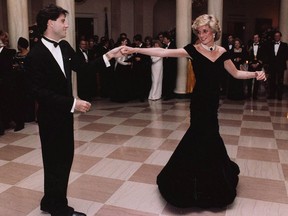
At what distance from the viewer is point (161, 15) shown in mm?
15508

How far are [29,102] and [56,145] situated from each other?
14.1ft

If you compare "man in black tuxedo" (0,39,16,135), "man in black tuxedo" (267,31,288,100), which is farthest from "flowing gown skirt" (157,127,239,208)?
"man in black tuxedo" (267,31,288,100)

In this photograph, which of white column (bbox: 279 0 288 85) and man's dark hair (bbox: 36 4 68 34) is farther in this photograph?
white column (bbox: 279 0 288 85)

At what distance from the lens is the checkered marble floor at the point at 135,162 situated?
324 cm

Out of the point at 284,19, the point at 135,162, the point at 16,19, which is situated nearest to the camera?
the point at 135,162

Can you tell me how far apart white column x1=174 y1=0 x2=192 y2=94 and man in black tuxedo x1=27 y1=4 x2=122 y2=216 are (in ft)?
20.7

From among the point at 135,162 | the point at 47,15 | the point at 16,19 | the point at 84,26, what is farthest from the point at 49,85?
the point at 84,26

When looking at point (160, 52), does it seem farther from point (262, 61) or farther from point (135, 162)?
point (262, 61)

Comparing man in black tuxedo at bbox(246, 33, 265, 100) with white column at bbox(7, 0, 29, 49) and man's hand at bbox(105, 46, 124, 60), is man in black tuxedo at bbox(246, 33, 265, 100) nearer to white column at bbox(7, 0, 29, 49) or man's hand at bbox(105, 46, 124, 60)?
white column at bbox(7, 0, 29, 49)

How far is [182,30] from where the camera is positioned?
8930 millimetres

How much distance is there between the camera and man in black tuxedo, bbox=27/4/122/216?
8.38ft

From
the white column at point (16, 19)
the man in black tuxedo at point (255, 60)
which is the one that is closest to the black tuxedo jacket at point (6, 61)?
the white column at point (16, 19)

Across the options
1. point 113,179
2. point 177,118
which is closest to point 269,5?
point 177,118

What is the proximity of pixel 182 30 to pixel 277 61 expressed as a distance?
2530mm
